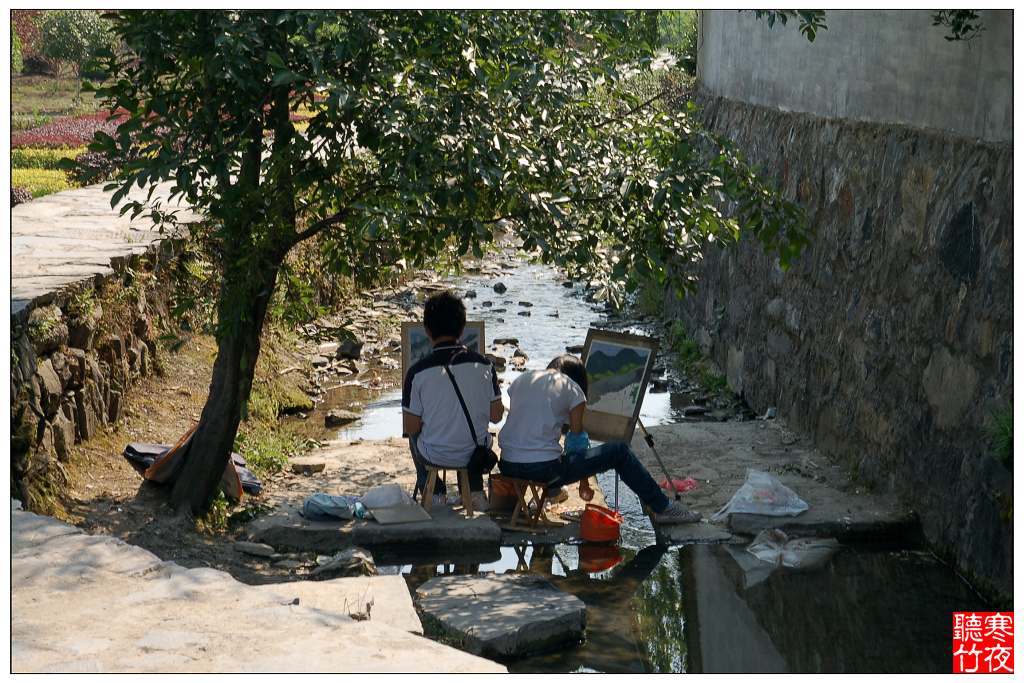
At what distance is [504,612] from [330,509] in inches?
69.1

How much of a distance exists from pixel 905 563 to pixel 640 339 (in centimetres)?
211

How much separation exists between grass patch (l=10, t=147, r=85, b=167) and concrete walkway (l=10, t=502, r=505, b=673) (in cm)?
1104

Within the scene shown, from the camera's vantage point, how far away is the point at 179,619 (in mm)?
4625

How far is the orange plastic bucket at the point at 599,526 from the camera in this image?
6793mm

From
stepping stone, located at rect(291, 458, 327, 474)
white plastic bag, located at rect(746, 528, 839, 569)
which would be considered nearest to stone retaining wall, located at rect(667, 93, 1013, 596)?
white plastic bag, located at rect(746, 528, 839, 569)

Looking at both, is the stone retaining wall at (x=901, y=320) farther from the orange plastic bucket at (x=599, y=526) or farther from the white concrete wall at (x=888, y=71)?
the orange plastic bucket at (x=599, y=526)

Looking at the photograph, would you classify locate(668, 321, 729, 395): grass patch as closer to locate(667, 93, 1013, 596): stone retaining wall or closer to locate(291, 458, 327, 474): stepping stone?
locate(667, 93, 1013, 596): stone retaining wall

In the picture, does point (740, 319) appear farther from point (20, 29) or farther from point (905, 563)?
point (20, 29)

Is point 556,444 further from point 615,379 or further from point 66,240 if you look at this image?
point 66,240

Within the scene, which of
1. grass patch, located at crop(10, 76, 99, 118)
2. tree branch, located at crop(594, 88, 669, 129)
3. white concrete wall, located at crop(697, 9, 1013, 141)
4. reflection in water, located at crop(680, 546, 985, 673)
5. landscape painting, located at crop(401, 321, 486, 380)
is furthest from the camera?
grass patch, located at crop(10, 76, 99, 118)

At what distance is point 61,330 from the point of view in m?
7.31

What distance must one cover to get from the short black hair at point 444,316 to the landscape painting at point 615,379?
112 cm

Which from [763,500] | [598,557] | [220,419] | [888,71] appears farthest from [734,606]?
[888,71]

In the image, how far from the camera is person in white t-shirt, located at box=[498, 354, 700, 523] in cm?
680
